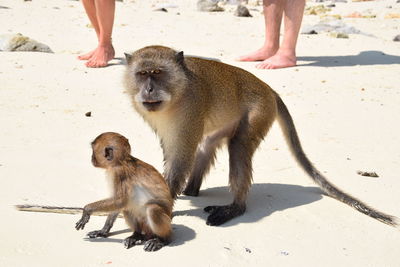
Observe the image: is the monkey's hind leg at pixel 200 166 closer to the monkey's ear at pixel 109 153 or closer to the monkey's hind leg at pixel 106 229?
the monkey's hind leg at pixel 106 229

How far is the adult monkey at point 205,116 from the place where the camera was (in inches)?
157

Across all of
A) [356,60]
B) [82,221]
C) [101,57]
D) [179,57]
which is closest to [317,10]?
[356,60]

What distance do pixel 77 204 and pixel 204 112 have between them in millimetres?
1211

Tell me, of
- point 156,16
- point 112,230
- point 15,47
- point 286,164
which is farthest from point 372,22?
point 112,230

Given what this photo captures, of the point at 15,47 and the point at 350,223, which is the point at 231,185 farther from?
the point at 15,47

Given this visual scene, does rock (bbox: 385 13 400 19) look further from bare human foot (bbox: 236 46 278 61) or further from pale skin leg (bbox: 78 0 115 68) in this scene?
pale skin leg (bbox: 78 0 115 68)

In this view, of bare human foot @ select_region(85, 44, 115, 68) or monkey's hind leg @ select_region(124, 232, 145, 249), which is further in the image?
bare human foot @ select_region(85, 44, 115, 68)

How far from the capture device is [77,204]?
4.23 m

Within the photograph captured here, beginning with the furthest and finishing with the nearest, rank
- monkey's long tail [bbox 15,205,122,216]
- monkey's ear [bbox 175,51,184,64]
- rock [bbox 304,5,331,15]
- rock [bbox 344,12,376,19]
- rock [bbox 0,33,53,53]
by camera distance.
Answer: rock [bbox 304,5,331,15]
rock [bbox 344,12,376,19]
rock [bbox 0,33,53,53]
monkey's ear [bbox 175,51,184,64]
monkey's long tail [bbox 15,205,122,216]

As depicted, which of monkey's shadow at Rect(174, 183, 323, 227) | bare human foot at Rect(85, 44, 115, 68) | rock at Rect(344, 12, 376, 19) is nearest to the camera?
monkey's shadow at Rect(174, 183, 323, 227)

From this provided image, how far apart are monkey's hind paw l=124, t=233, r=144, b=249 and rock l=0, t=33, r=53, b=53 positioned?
23.3 feet

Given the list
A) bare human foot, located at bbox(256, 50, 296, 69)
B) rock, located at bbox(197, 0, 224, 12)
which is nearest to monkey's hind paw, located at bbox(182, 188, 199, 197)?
bare human foot, located at bbox(256, 50, 296, 69)

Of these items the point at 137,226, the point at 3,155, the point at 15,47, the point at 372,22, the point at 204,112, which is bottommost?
the point at 372,22

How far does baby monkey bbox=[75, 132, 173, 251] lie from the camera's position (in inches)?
139
